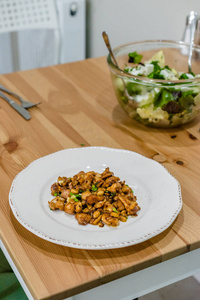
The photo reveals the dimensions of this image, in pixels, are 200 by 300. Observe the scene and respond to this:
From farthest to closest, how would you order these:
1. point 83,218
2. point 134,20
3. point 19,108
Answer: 1. point 134,20
2. point 19,108
3. point 83,218

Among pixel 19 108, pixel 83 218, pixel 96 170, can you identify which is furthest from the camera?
pixel 19 108

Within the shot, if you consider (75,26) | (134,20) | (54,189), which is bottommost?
(75,26)

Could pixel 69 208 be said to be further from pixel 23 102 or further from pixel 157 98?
pixel 23 102

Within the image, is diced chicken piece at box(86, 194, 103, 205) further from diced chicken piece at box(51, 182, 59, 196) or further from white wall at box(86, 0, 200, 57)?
white wall at box(86, 0, 200, 57)

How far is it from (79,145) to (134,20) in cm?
142

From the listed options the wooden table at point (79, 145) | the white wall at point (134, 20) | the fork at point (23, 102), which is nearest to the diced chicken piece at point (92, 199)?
the wooden table at point (79, 145)

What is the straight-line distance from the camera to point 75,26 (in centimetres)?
266

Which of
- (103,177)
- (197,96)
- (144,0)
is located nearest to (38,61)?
(144,0)

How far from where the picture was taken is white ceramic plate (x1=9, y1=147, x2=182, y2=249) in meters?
0.81

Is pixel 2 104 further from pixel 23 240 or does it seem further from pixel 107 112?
pixel 23 240

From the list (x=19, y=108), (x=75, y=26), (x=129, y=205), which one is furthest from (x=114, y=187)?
(x=75, y=26)

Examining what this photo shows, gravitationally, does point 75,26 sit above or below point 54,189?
below

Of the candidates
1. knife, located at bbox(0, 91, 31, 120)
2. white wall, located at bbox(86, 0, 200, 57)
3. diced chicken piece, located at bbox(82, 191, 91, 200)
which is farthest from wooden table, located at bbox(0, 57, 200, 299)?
white wall, located at bbox(86, 0, 200, 57)

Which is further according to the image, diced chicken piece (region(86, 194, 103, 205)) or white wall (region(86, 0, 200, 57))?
white wall (region(86, 0, 200, 57))
